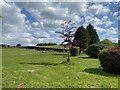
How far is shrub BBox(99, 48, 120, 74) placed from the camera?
49.5 ft

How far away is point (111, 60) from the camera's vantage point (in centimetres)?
1529

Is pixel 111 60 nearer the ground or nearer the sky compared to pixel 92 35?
nearer the ground

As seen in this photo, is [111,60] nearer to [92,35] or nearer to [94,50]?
[94,50]

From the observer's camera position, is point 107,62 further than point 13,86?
Yes

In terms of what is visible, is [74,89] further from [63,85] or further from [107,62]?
[107,62]

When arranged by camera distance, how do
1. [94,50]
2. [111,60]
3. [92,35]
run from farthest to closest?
[92,35]
[94,50]
[111,60]

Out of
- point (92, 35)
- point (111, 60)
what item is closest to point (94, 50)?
point (111, 60)

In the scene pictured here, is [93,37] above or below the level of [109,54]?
above

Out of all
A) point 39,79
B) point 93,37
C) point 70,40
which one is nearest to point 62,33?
point 70,40

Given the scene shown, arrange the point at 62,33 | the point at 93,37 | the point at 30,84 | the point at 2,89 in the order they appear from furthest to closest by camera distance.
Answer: the point at 93,37 → the point at 62,33 → the point at 30,84 → the point at 2,89

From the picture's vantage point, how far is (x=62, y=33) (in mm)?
25719

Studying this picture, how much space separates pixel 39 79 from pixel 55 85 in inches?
62.3

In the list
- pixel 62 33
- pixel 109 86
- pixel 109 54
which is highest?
pixel 62 33

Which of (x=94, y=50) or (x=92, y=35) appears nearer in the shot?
(x=94, y=50)
